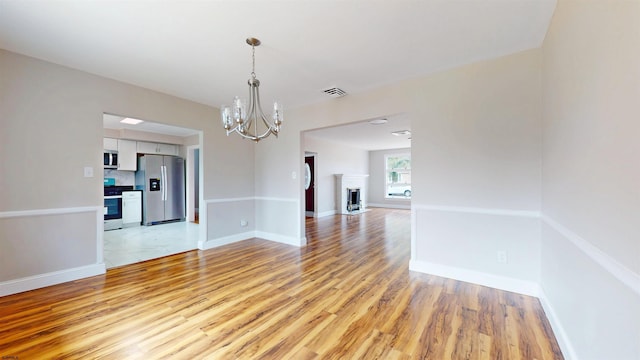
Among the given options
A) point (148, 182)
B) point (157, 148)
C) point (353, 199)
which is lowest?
point (353, 199)

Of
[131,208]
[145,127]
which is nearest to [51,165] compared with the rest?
[145,127]

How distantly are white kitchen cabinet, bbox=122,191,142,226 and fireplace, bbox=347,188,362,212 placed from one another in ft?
19.2

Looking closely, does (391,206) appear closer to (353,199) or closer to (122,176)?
(353,199)

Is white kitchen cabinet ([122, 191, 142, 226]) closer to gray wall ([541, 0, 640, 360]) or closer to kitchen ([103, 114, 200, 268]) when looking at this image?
kitchen ([103, 114, 200, 268])

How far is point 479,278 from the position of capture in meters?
2.71

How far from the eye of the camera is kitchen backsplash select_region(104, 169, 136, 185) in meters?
6.13

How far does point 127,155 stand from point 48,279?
166 inches

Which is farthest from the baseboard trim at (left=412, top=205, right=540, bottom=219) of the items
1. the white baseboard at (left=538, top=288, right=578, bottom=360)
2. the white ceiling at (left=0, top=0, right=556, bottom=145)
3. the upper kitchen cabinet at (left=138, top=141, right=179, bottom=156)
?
the upper kitchen cabinet at (left=138, top=141, right=179, bottom=156)

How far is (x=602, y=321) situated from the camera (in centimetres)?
111

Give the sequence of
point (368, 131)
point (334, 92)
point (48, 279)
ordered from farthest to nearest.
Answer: point (368, 131) → point (334, 92) → point (48, 279)

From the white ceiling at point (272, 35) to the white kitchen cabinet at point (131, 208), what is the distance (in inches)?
157

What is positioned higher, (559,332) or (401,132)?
(401,132)

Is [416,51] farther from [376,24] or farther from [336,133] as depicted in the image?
[336,133]

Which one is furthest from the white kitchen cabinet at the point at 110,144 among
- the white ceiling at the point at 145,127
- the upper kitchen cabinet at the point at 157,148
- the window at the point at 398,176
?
the window at the point at 398,176
